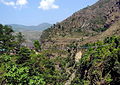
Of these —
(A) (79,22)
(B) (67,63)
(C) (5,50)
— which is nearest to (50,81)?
(C) (5,50)

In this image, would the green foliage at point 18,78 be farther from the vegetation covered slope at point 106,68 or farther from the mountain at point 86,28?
the mountain at point 86,28

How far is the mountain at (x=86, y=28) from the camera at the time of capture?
77.5 metres

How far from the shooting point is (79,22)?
421ft

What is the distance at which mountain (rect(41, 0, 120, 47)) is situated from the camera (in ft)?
254

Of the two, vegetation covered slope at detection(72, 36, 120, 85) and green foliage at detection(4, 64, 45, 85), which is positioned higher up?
green foliage at detection(4, 64, 45, 85)


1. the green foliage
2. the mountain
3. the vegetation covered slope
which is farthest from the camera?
the mountain

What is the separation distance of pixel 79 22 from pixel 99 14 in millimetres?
15411

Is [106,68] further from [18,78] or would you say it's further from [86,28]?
[86,28]

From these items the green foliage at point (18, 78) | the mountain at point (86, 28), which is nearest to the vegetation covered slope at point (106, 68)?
the green foliage at point (18, 78)

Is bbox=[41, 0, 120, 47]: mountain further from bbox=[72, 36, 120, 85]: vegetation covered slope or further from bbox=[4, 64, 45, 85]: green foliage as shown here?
bbox=[4, 64, 45, 85]: green foliage

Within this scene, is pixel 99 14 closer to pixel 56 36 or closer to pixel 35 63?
pixel 56 36

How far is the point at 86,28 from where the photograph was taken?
116 meters

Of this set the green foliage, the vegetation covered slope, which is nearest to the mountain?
the vegetation covered slope

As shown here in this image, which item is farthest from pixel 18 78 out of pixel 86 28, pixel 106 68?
pixel 86 28
